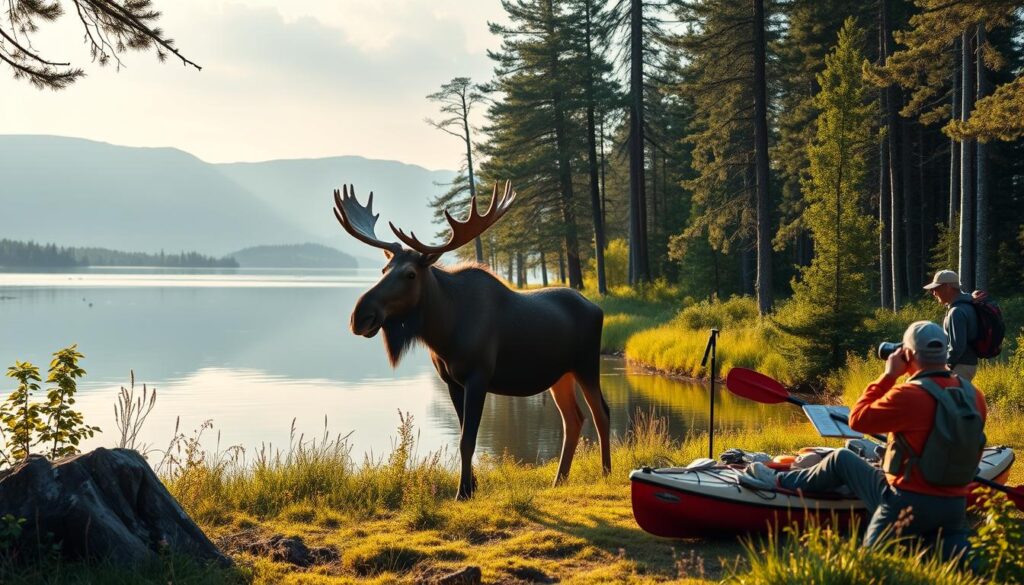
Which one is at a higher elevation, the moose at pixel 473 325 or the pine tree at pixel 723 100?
the pine tree at pixel 723 100

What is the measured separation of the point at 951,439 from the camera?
527cm

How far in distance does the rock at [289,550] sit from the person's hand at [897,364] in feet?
14.2

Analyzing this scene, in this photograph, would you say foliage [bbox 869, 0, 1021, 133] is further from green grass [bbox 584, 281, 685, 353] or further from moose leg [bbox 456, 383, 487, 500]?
green grass [bbox 584, 281, 685, 353]

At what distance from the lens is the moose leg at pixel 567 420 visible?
1003 cm

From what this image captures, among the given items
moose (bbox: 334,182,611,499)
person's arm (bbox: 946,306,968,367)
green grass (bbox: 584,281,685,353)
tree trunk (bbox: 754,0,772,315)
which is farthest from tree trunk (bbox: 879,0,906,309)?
moose (bbox: 334,182,611,499)

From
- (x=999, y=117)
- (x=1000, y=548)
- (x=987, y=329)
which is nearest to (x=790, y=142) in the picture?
(x=999, y=117)

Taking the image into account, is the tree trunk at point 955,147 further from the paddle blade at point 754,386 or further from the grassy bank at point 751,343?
the paddle blade at point 754,386

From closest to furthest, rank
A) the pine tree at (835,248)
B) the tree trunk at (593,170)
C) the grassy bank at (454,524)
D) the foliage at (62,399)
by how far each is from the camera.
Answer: the grassy bank at (454,524), the foliage at (62,399), the pine tree at (835,248), the tree trunk at (593,170)

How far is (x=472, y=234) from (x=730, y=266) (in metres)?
36.8

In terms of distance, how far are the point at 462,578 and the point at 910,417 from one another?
10.00ft

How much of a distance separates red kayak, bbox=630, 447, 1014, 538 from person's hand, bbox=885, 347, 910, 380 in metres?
1.17

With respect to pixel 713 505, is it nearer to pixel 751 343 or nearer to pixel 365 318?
pixel 365 318

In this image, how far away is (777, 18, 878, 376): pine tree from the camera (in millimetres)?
19781

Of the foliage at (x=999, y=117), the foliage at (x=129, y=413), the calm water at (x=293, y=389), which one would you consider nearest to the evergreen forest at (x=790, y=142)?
the foliage at (x=999, y=117)
